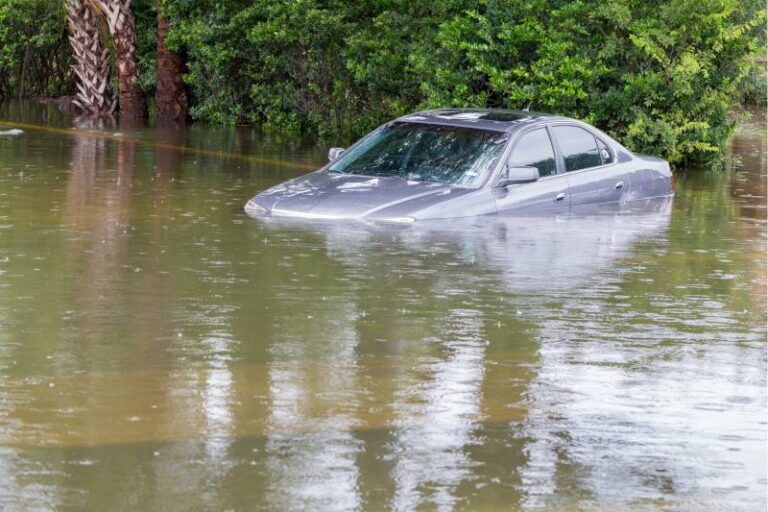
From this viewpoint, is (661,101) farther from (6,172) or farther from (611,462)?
(611,462)

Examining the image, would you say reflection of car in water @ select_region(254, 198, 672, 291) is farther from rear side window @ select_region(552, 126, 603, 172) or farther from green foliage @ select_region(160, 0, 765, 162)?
green foliage @ select_region(160, 0, 765, 162)

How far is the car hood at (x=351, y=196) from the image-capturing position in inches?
504

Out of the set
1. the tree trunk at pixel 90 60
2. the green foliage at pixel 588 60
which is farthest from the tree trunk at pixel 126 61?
the green foliage at pixel 588 60

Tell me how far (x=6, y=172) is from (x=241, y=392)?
1105 centimetres

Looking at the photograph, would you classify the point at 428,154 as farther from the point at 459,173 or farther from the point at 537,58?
the point at 537,58

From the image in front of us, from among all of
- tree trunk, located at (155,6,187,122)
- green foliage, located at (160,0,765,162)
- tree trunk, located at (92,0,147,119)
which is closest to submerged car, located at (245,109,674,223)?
green foliage, located at (160,0,765,162)

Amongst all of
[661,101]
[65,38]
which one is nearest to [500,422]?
[661,101]

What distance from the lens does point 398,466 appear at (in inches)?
238

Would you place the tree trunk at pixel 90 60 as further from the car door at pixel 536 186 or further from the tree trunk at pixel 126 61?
the car door at pixel 536 186

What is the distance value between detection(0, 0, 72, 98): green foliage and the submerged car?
69.0 feet

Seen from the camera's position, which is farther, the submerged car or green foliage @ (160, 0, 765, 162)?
green foliage @ (160, 0, 765, 162)

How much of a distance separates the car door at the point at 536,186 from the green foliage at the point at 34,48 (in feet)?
70.7

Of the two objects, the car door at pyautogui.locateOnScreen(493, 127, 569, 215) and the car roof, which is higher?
the car roof

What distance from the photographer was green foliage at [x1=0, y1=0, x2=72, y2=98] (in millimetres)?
33750
